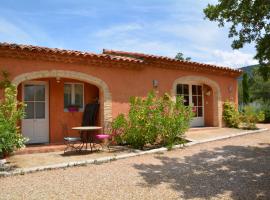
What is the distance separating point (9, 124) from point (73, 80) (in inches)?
155

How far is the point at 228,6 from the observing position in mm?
7770

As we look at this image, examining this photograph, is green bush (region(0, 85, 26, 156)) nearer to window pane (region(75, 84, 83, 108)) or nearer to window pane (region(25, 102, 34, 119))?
window pane (region(25, 102, 34, 119))

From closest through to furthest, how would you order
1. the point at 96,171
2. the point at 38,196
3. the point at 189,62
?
the point at 38,196, the point at 96,171, the point at 189,62

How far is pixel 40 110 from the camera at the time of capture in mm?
10742

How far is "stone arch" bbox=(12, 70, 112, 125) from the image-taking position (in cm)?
923

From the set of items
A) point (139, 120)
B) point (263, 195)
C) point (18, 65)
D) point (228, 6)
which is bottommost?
point (263, 195)

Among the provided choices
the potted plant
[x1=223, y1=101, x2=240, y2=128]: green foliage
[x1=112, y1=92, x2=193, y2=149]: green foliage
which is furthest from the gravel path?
[x1=223, y1=101, x2=240, y2=128]: green foliage

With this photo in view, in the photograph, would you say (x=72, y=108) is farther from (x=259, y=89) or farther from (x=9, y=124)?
(x=259, y=89)

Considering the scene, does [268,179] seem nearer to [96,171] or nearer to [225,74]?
[96,171]

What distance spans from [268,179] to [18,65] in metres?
7.23

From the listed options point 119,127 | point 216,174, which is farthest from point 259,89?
point 216,174

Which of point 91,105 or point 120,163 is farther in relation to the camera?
point 91,105

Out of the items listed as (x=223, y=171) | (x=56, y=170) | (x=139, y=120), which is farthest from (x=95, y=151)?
(x=223, y=171)

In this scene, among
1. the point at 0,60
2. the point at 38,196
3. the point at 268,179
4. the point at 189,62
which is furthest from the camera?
the point at 189,62
